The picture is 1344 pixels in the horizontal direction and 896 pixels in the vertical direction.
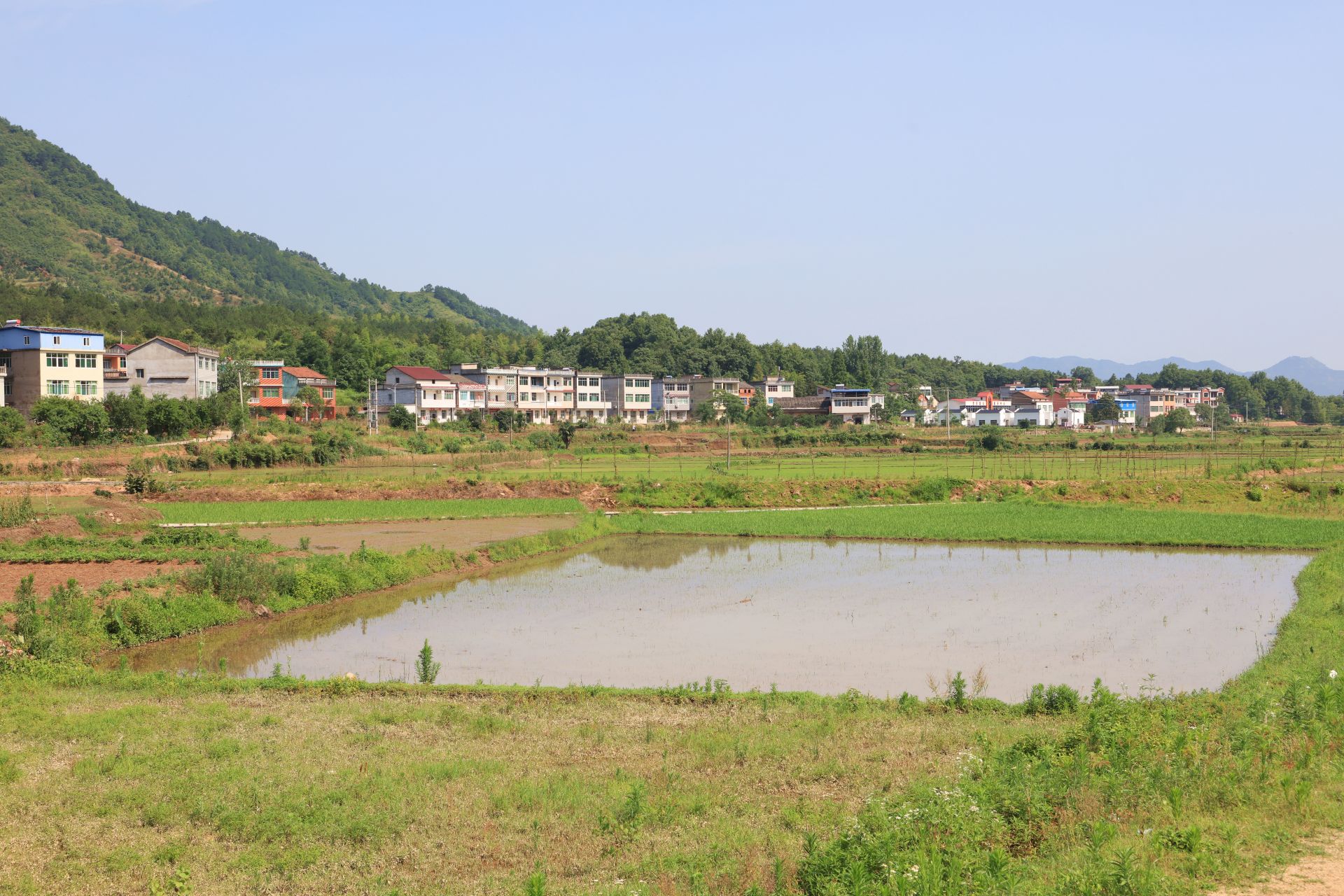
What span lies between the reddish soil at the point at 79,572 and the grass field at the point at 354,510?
28.8 feet

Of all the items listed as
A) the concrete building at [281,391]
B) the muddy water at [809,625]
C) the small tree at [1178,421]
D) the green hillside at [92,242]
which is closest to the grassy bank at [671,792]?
the muddy water at [809,625]

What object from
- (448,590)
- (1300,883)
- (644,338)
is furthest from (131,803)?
(644,338)

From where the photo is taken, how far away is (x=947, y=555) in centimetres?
2880

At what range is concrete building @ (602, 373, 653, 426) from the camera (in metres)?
91.6

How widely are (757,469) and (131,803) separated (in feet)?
138

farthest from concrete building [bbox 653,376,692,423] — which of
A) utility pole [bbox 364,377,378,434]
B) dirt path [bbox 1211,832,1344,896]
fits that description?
dirt path [bbox 1211,832,1344,896]

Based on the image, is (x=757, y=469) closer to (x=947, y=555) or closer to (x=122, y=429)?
(x=947, y=555)

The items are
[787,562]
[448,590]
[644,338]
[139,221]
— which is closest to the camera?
[448,590]

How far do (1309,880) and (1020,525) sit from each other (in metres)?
26.1

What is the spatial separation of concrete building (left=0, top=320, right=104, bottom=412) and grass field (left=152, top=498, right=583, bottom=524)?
84.6 ft

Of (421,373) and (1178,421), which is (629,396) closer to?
(421,373)

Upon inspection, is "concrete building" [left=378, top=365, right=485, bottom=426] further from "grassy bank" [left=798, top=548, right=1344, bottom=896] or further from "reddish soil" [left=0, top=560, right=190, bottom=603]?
"grassy bank" [left=798, top=548, right=1344, bottom=896]

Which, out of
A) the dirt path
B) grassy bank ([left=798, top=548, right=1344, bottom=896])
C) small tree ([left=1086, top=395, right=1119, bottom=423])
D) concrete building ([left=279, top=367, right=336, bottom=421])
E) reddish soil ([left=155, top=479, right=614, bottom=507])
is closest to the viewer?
the dirt path

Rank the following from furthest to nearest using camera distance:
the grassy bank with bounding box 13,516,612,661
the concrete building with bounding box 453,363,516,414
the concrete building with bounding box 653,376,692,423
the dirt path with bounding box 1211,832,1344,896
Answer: the concrete building with bounding box 653,376,692,423 < the concrete building with bounding box 453,363,516,414 < the grassy bank with bounding box 13,516,612,661 < the dirt path with bounding box 1211,832,1344,896
